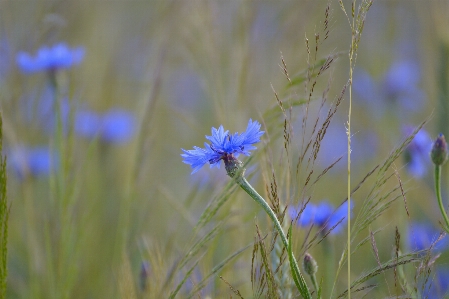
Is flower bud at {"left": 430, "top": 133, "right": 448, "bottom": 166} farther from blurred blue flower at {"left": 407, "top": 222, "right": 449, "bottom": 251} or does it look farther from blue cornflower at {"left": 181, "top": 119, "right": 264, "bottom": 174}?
blurred blue flower at {"left": 407, "top": 222, "right": 449, "bottom": 251}

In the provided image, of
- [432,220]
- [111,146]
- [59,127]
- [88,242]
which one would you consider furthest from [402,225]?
[111,146]

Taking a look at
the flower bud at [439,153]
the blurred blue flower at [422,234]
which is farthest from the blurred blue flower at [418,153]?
the flower bud at [439,153]

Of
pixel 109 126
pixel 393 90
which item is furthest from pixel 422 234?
pixel 109 126

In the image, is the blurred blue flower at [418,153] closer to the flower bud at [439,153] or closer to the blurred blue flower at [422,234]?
the blurred blue flower at [422,234]

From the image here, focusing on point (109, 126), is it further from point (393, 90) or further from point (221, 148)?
point (221, 148)

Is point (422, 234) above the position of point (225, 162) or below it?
above

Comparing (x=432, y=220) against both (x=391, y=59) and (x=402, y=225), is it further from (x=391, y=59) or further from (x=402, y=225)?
(x=391, y=59)

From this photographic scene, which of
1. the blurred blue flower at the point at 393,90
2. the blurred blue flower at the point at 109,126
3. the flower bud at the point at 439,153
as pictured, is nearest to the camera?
the flower bud at the point at 439,153
